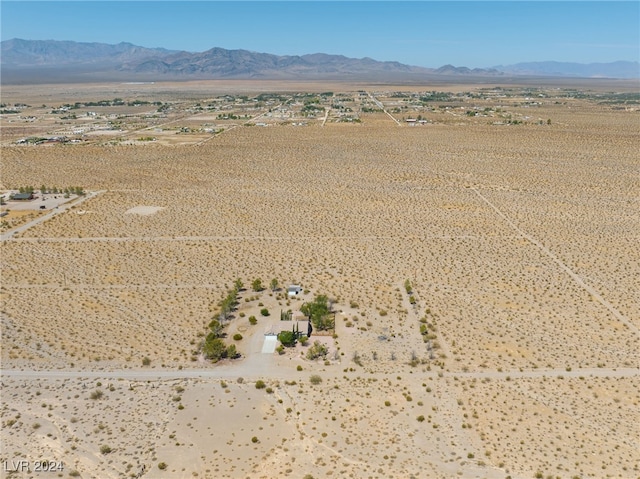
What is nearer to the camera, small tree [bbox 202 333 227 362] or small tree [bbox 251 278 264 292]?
small tree [bbox 202 333 227 362]

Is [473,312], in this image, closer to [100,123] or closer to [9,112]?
[100,123]

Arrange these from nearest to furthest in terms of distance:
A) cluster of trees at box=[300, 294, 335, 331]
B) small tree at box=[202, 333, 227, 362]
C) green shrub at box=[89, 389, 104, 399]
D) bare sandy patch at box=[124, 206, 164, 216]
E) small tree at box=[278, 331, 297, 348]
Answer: green shrub at box=[89, 389, 104, 399]
small tree at box=[202, 333, 227, 362]
small tree at box=[278, 331, 297, 348]
cluster of trees at box=[300, 294, 335, 331]
bare sandy patch at box=[124, 206, 164, 216]

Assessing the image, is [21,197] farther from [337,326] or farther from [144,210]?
[337,326]

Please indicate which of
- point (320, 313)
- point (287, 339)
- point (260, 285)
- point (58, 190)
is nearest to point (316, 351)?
point (287, 339)

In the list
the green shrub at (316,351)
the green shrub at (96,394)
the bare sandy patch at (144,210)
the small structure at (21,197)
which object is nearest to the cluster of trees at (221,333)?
the green shrub at (316,351)

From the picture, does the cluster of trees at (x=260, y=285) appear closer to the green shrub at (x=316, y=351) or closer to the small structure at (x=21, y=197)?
the green shrub at (x=316, y=351)

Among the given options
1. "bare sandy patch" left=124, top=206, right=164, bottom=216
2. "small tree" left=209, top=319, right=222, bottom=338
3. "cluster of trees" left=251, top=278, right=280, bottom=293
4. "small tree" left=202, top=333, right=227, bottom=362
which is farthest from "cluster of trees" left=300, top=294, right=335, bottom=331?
"bare sandy patch" left=124, top=206, right=164, bottom=216

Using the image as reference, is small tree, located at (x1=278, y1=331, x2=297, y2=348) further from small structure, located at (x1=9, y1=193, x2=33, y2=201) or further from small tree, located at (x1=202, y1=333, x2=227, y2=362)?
small structure, located at (x1=9, y1=193, x2=33, y2=201)
